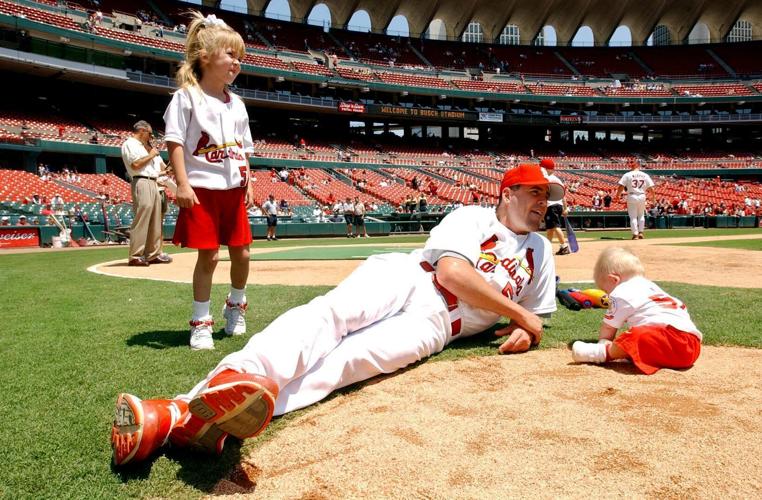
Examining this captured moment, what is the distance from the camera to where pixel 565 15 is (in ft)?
170

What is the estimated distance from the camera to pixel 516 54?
5284cm

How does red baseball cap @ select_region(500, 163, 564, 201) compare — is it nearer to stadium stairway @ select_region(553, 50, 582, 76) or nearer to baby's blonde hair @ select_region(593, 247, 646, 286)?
baby's blonde hair @ select_region(593, 247, 646, 286)

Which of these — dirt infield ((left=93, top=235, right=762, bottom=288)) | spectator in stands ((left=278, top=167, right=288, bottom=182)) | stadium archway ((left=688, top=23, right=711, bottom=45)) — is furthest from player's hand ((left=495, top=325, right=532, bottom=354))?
stadium archway ((left=688, top=23, right=711, bottom=45))

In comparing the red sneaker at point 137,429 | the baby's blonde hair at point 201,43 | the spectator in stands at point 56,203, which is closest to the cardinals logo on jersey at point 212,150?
the baby's blonde hair at point 201,43

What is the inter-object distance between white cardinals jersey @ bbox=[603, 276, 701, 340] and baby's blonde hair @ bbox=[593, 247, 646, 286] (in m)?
0.05

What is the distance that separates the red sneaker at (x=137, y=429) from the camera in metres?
1.83

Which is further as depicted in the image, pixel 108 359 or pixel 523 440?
pixel 108 359

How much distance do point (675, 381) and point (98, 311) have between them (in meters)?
4.49

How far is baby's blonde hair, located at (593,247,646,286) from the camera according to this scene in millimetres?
3164

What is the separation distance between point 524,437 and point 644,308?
1.33 metres

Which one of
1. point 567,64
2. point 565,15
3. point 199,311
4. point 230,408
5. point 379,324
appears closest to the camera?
point 230,408

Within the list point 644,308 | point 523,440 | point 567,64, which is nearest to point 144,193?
point 644,308

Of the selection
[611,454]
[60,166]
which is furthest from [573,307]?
[60,166]

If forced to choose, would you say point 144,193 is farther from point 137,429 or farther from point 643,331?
point 643,331
